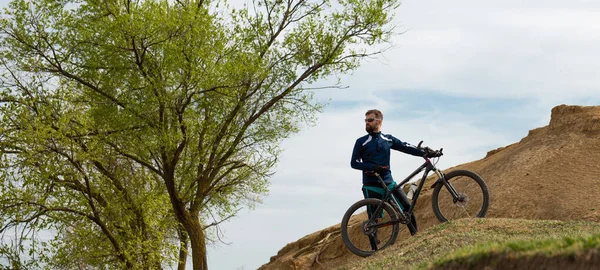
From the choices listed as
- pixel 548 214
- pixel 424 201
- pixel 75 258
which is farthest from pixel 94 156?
pixel 548 214

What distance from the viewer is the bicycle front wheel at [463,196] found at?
11422 mm

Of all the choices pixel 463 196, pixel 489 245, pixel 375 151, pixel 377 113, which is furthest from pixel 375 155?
pixel 489 245

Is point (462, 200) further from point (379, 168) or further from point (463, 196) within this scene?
point (379, 168)

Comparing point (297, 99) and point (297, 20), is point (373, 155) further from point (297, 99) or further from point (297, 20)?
point (297, 20)

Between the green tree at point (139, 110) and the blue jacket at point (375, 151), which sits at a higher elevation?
the green tree at point (139, 110)

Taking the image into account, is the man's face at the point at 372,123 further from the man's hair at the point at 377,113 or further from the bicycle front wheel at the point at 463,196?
the bicycle front wheel at the point at 463,196

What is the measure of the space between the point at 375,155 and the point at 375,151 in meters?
0.07

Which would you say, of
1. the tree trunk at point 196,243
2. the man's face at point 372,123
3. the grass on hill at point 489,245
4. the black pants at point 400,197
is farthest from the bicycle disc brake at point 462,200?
the tree trunk at point 196,243

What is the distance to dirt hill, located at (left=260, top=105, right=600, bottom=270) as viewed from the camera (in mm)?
15602

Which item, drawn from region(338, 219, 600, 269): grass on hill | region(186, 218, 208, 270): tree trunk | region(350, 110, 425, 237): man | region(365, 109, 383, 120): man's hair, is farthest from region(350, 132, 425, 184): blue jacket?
region(186, 218, 208, 270): tree trunk

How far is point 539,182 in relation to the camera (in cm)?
1652

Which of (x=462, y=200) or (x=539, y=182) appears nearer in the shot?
(x=462, y=200)

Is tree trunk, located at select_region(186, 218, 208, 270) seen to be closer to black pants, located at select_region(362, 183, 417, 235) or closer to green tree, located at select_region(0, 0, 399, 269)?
green tree, located at select_region(0, 0, 399, 269)

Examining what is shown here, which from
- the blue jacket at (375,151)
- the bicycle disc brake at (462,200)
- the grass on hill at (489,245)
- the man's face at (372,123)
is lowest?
the grass on hill at (489,245)
